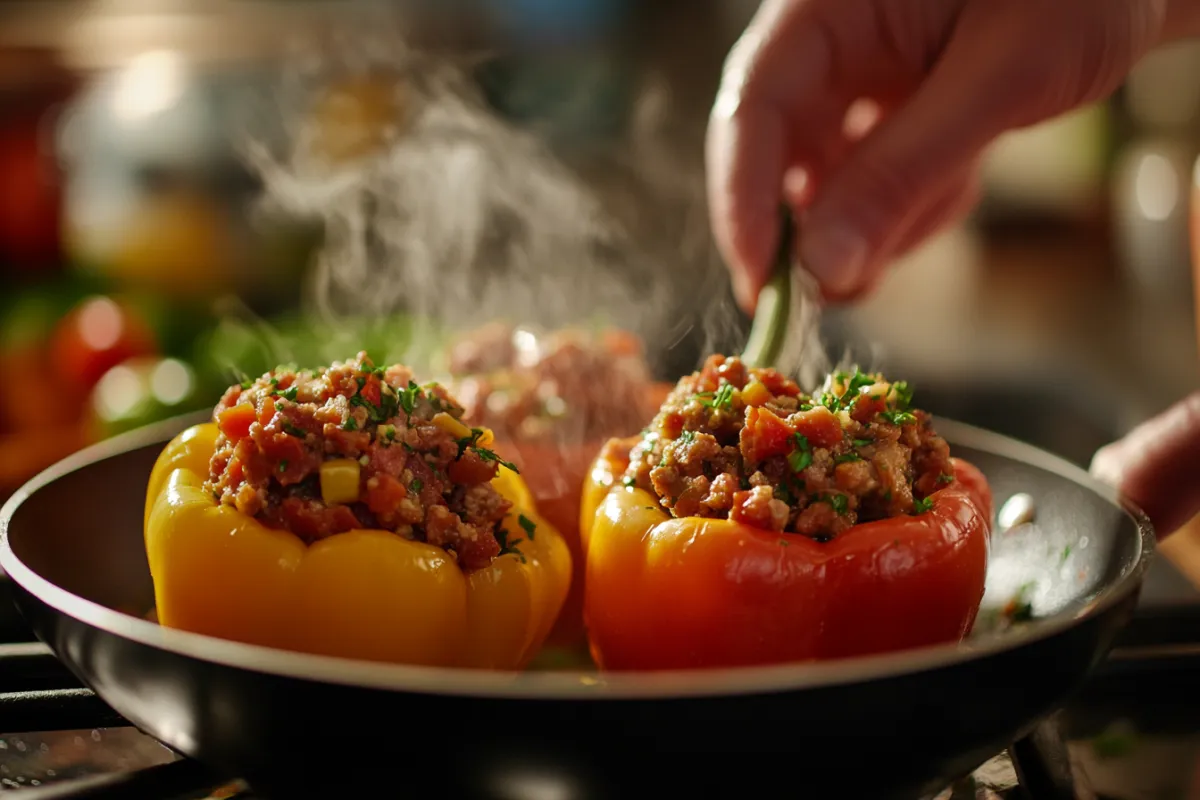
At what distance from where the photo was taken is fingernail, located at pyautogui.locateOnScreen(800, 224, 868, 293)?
162 centimetres

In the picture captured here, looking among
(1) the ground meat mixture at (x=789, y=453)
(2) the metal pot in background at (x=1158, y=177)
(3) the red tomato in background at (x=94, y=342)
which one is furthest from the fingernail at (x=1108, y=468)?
(2) the metal pot in background at (x=1158, y=177)

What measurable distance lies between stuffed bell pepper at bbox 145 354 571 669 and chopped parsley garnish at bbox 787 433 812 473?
0.26 m

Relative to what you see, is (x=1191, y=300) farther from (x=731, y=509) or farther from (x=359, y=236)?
(x=731, y=509)

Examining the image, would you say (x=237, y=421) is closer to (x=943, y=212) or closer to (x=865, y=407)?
(x=865, y=407)

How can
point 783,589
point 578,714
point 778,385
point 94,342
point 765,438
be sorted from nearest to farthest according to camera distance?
point 578,714, point 783,589, point 765,438, point 778,385, point 94,342

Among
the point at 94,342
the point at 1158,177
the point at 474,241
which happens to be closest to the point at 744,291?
the point at 474,241

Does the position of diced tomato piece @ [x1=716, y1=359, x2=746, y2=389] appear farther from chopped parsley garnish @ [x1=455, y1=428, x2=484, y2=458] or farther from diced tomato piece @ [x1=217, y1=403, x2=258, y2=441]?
diced tomato piece @ [x1=217, y1=403, x2=258, y2=441]

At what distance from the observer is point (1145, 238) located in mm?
4457

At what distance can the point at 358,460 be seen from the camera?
3.42 ft

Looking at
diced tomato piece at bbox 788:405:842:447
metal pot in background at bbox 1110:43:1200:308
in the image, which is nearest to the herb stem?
diced tomato piece at bbox 788:405:842:447

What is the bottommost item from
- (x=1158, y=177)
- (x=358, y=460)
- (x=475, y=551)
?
(x=1158, y=177)

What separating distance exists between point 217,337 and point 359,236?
1.01 metres

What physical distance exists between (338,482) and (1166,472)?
0.87 m

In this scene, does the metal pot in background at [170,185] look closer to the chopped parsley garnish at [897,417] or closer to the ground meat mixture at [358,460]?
the ground meat mixture at [358,460]
